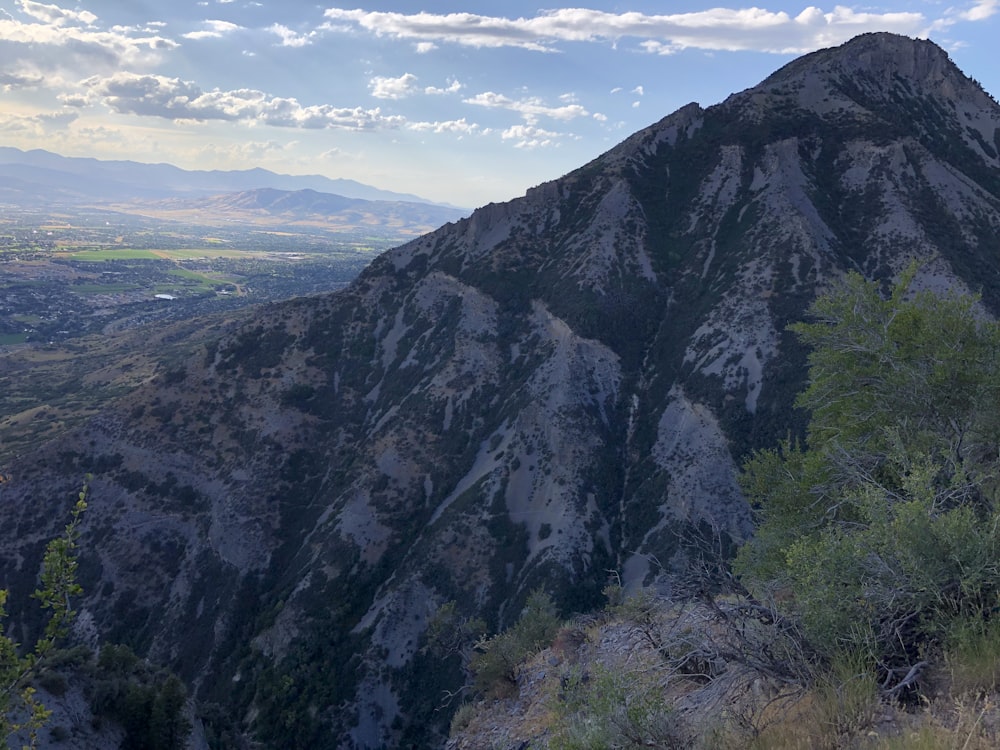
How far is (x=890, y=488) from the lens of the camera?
15.6m

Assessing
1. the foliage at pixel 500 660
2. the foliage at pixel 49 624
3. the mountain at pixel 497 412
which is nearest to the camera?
the foliage at pixel 49 624

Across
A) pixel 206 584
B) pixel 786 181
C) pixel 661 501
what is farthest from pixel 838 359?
pixel 786 181

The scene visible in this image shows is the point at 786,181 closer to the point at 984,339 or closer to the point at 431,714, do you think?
the point at 984,339

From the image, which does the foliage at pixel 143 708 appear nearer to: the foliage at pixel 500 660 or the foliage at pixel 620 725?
the foliage at pixel 500 660

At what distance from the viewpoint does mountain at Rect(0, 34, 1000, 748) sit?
55.6 meters

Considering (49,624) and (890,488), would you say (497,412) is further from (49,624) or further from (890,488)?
(49,624)

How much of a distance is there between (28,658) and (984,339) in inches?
960

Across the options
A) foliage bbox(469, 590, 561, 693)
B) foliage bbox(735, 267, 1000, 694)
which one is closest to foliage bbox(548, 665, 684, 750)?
foliage bbox(735, 267, 1000, 694)

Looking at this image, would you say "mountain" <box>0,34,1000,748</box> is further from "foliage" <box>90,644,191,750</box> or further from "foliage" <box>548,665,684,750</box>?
"foliage" <box>548,665,684,750</box>

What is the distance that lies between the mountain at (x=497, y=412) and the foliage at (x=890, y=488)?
24.4m

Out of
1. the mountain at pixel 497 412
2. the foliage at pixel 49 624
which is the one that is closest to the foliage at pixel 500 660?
the foliage at pixel 49 624

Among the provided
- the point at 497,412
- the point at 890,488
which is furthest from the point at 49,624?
the point at 497,412

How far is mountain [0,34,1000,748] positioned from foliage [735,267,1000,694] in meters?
24.4

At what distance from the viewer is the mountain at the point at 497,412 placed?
55.6 m
